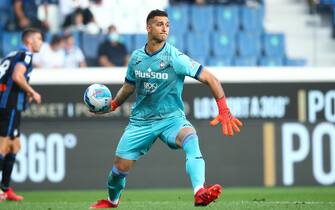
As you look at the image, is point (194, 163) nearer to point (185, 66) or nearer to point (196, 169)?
point (196, 169)

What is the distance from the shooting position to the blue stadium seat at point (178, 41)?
58.3 ft

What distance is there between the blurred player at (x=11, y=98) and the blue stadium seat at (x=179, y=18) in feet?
16.4

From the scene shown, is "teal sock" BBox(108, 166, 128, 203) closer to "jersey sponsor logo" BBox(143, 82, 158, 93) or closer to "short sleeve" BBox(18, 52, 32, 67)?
"jersey sponsor logo" BBox(143, 82, 158, 93)

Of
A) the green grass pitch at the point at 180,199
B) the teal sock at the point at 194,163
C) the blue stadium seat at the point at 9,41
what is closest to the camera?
the teal sock at the point at 194,163

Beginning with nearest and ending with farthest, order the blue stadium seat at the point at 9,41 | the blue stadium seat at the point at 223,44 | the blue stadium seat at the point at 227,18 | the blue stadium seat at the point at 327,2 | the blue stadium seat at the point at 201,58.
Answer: the blue stadium seat at the point at 9,41, the blue stadium seat at the point at 201,58, the blue stadium seat at the point at 223,44, the blue stadium seat at the point at 227,18, the blue stadium seat at the point at 327,2

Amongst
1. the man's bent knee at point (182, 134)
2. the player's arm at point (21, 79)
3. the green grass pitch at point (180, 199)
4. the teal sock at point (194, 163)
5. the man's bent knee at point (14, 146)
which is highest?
the player's arm at point (21, 79)

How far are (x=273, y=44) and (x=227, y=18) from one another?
1.05 metres

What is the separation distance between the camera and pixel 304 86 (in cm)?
1680

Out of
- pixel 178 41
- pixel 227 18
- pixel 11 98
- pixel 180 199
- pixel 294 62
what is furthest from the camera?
pixel 227 18

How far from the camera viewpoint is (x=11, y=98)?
45.0 ft

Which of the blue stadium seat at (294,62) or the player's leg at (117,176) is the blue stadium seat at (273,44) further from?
the player's leg at (117,176)

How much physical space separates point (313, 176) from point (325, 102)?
1.34 metres

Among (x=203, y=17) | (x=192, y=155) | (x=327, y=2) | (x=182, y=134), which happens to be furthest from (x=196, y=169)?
(x=327, y=2)

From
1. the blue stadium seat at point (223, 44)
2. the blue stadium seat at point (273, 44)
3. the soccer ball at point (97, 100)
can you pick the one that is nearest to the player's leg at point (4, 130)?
the soccer ball at point (97, 100)
